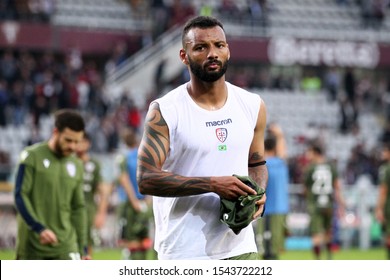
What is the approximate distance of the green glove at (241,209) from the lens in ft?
19.4

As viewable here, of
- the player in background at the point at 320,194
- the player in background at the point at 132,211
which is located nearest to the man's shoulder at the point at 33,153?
the player in background at the point at 132,211

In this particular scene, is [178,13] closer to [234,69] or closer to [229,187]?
[234,69]

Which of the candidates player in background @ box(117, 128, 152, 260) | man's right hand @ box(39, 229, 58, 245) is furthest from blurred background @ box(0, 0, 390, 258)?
man's right hand @ box(39, 229, 58, 245)

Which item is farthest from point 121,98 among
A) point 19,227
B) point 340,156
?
point 19,227

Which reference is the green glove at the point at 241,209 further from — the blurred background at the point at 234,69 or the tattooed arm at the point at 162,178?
the blurred background at the point at 234,69

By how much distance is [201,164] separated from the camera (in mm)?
6133

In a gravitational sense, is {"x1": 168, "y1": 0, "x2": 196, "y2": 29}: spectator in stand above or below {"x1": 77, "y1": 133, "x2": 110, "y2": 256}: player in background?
above

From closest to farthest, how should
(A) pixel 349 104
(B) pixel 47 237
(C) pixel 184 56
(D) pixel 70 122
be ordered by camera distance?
(C) pixel 184 56
(B) pixel 47 237
(D) pixel 70 122
(A) pixel 349 104

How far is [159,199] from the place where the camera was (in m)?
6.32

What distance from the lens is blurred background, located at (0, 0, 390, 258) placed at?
29141 millimetres

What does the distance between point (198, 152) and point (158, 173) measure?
0.27 m

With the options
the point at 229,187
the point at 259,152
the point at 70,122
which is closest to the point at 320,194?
the point at 70,122

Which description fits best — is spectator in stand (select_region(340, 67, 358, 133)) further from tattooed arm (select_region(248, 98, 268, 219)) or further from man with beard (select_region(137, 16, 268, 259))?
man with beard (select_region(137, 16, 268, 259))

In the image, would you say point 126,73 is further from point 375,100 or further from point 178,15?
point 375,100
